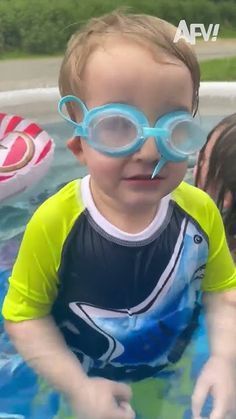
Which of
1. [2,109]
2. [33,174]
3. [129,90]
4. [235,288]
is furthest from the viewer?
[2,109]

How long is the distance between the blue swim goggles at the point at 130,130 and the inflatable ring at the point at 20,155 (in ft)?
3.77

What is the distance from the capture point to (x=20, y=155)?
2635 mm

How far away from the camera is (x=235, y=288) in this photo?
1.65m

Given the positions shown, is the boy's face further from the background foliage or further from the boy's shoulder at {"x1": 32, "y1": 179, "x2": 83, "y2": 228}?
the background foliage

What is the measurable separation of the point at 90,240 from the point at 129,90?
305 millimetres

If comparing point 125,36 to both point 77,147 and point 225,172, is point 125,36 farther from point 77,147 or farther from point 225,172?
point 225,172

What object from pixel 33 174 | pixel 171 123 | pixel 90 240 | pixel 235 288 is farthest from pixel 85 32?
pixel 33 174

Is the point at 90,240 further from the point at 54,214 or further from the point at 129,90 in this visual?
the point at 129,90

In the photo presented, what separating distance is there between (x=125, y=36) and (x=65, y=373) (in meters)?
0.58

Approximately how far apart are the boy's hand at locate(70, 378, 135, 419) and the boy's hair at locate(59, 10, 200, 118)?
0.49 metres

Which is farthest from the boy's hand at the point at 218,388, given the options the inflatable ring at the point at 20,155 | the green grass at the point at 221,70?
the green grass at the point at 221,70

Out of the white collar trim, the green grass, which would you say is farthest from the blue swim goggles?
the green grass

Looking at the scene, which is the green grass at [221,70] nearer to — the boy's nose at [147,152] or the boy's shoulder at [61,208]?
the boy's shoulder at [61,208]

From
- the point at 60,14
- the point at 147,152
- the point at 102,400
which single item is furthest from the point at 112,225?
the point at 60,14
